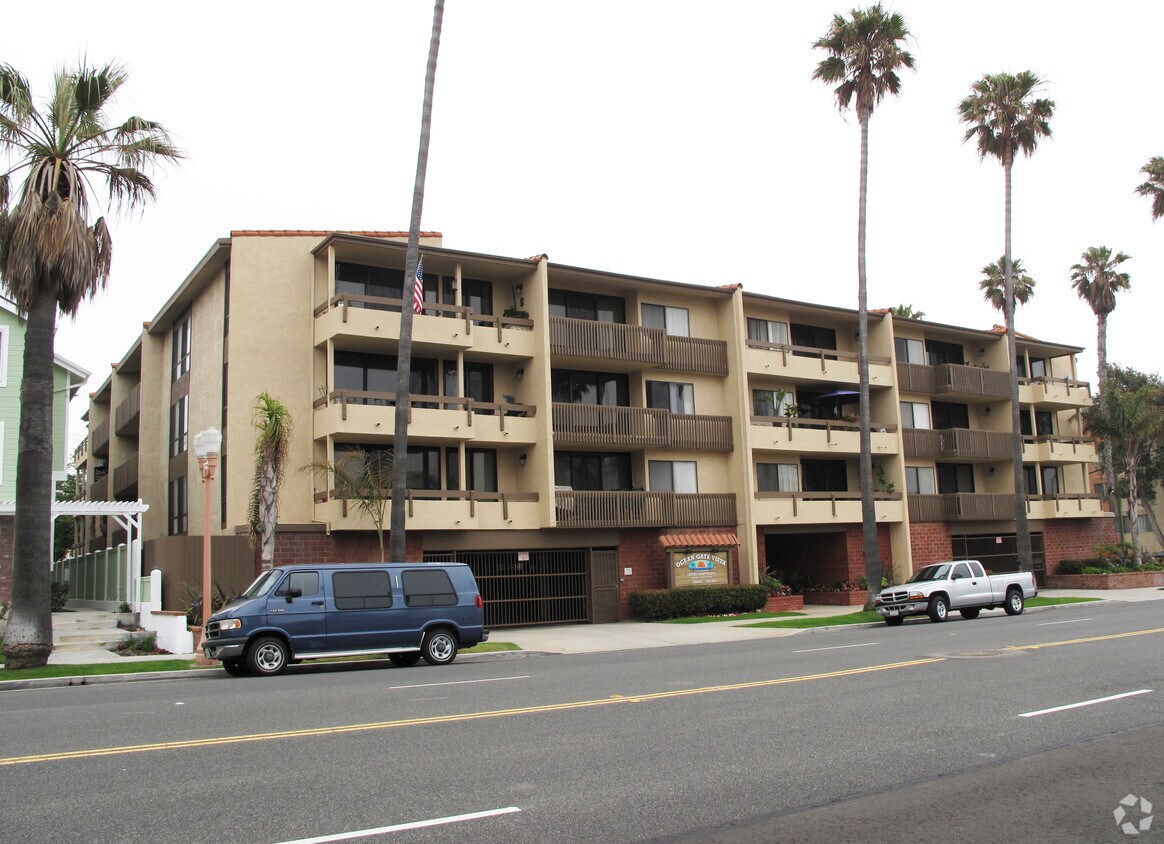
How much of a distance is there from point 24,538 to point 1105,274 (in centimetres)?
4675

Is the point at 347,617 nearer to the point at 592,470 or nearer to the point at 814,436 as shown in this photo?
the point at 592,470

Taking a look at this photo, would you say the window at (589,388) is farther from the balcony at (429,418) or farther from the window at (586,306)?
the balcony at (429,418)

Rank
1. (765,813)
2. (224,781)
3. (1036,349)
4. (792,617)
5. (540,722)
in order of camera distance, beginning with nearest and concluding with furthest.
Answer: (765,813) < (224,781) < (540,722) < (792,617) < (1036,349)

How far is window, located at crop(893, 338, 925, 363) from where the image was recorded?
4088cm

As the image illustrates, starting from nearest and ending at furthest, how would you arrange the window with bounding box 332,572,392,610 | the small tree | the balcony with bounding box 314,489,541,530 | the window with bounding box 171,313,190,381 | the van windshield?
the van windshield, the window with bounding box 332,572,392,610, the small tree, the balcony with bounding box 314,489,541,530, the window with bounding box 171,313,190,381

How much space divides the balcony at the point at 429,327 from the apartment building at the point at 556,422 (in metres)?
0.08

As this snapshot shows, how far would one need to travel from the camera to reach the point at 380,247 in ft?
91.9

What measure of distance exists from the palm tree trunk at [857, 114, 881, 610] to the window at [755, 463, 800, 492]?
509 centimetres

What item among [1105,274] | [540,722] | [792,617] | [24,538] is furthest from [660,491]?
[1105,274]

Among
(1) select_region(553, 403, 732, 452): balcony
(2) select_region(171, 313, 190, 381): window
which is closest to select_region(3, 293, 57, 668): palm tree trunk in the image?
(1) select_region(553, 403, 732, 452): balcony

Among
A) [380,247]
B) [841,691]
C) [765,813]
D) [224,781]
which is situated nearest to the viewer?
[765,813]

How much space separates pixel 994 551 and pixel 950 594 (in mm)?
17299

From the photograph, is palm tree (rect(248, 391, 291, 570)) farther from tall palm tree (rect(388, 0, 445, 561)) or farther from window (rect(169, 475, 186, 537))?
window (rect(169, 475, 186, 537))

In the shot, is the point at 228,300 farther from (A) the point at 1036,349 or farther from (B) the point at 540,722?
(A) the point at 1036,349
